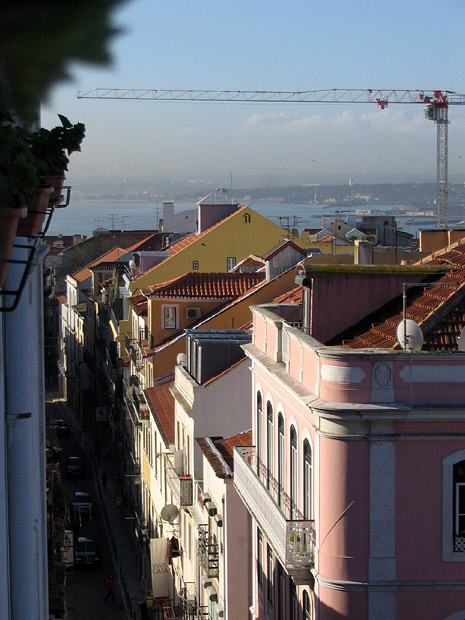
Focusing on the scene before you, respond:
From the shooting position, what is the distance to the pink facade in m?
14.1

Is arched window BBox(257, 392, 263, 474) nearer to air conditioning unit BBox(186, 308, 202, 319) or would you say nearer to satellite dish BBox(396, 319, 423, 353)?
satellite dish BBox(396, 319, 423, 353)

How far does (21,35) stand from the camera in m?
2.31

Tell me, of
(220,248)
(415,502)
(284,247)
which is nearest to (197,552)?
(284,247)

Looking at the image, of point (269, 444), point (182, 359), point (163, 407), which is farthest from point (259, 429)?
point (163, 407)

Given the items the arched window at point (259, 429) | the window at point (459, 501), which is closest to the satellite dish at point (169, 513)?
the arched window at point (259, 429)

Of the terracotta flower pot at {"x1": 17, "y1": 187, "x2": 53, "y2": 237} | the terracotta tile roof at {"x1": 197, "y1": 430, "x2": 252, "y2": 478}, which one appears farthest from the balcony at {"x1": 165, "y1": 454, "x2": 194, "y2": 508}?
the terracotta flower pot at {"x1": 17, "y1": 187, "x2": 53, "y2": 237}

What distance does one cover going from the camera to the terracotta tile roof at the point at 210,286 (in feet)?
126

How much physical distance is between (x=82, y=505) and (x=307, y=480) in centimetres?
3510

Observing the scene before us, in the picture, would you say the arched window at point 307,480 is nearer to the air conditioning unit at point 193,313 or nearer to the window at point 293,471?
the window at point 293,471

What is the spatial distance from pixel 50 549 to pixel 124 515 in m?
32.2

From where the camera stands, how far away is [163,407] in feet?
125

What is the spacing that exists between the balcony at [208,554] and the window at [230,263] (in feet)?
76.6

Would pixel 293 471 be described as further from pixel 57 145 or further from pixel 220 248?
pixel 220 248

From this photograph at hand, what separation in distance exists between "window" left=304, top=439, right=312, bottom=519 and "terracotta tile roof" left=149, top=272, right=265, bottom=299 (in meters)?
22.3
